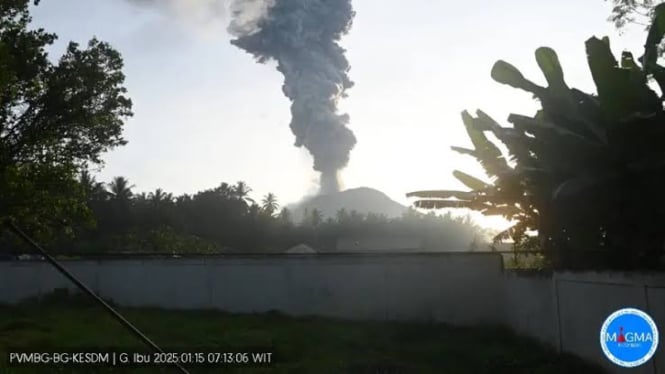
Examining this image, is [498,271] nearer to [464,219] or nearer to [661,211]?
[661,211]

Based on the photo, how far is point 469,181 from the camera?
1238 cm

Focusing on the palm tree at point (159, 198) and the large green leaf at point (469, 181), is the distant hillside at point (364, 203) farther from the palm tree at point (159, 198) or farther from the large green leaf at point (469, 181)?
the large green leaf at point (469, 181)

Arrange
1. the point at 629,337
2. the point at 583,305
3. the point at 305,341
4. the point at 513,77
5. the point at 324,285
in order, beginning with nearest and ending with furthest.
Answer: the point at 629,337 → the point at 513,77 → the point at 583,305 → the point at 305,341 → the point at 324,285

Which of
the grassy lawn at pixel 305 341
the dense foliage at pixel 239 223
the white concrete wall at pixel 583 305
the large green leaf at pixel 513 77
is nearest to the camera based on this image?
the white concrete wall at pixel 583 305

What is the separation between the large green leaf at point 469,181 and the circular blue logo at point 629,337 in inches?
146

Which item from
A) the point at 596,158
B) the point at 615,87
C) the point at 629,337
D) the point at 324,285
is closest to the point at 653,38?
the point at 615,87

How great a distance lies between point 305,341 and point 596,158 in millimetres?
7490

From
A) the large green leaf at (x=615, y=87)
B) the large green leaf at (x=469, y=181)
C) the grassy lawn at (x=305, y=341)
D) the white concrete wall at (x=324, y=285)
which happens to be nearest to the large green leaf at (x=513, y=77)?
the large green leaf at (x=615, y=87)

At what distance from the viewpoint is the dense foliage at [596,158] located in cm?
825

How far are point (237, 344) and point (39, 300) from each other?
42.6 ft

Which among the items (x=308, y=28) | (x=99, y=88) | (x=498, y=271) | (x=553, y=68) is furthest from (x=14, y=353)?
(x=308, y=28)

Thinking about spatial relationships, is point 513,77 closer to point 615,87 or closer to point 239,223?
point 615,87

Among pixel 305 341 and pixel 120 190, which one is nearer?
pixel 305 341

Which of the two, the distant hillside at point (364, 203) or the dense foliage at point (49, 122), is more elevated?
the distant hillside at point (364, 203)
